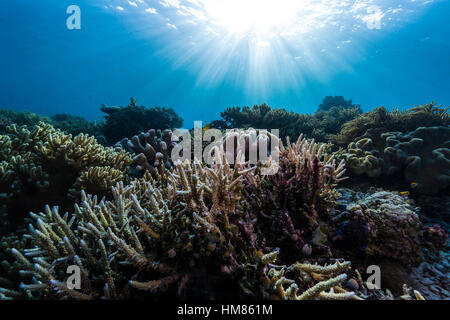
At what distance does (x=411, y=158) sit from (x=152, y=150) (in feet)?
20.4

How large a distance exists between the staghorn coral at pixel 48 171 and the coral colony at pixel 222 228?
0.06 ft

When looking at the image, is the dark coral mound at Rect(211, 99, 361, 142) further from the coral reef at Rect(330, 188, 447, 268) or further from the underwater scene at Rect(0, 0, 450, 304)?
the coral reef at Rect(330, 188, 447, 268)

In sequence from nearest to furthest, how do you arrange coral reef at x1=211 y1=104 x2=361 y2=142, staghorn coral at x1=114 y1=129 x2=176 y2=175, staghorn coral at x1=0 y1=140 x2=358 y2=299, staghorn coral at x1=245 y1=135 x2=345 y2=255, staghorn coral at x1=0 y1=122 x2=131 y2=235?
staghorn coral at x1=0 y1=140 x2=358 y2=299 < staghorn coral at x1=245 y1=135 x2=345 y2=255 < staghorn coral at x1=0 y1=122 x2=131 y2=235 < staghorn coral at x1=114 y1=129 x2=176 y2=175 < coral reef at x1=211 y1=104 x2=361 y2=142

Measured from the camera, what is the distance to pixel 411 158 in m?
4.59

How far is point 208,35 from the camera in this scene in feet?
125

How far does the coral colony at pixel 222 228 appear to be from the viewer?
150cm

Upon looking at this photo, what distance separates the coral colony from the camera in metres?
1.50

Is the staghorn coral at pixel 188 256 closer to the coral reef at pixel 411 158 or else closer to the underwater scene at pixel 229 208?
the underwater scene at pixel 229 208

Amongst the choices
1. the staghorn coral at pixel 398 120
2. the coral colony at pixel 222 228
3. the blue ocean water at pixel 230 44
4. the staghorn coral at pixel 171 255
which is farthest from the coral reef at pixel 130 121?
the blue ocean water at pixel 230 44

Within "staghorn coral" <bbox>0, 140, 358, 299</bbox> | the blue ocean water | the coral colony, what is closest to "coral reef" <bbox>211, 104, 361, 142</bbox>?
the coral colony

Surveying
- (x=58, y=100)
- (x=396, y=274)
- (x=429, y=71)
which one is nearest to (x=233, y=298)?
(x=396, y=274)

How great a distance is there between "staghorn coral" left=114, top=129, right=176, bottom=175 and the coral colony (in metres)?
0.06

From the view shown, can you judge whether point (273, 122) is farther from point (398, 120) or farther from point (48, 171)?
point (48, 171)

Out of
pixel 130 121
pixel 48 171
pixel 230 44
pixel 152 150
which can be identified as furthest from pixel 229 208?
pixel 230 44
